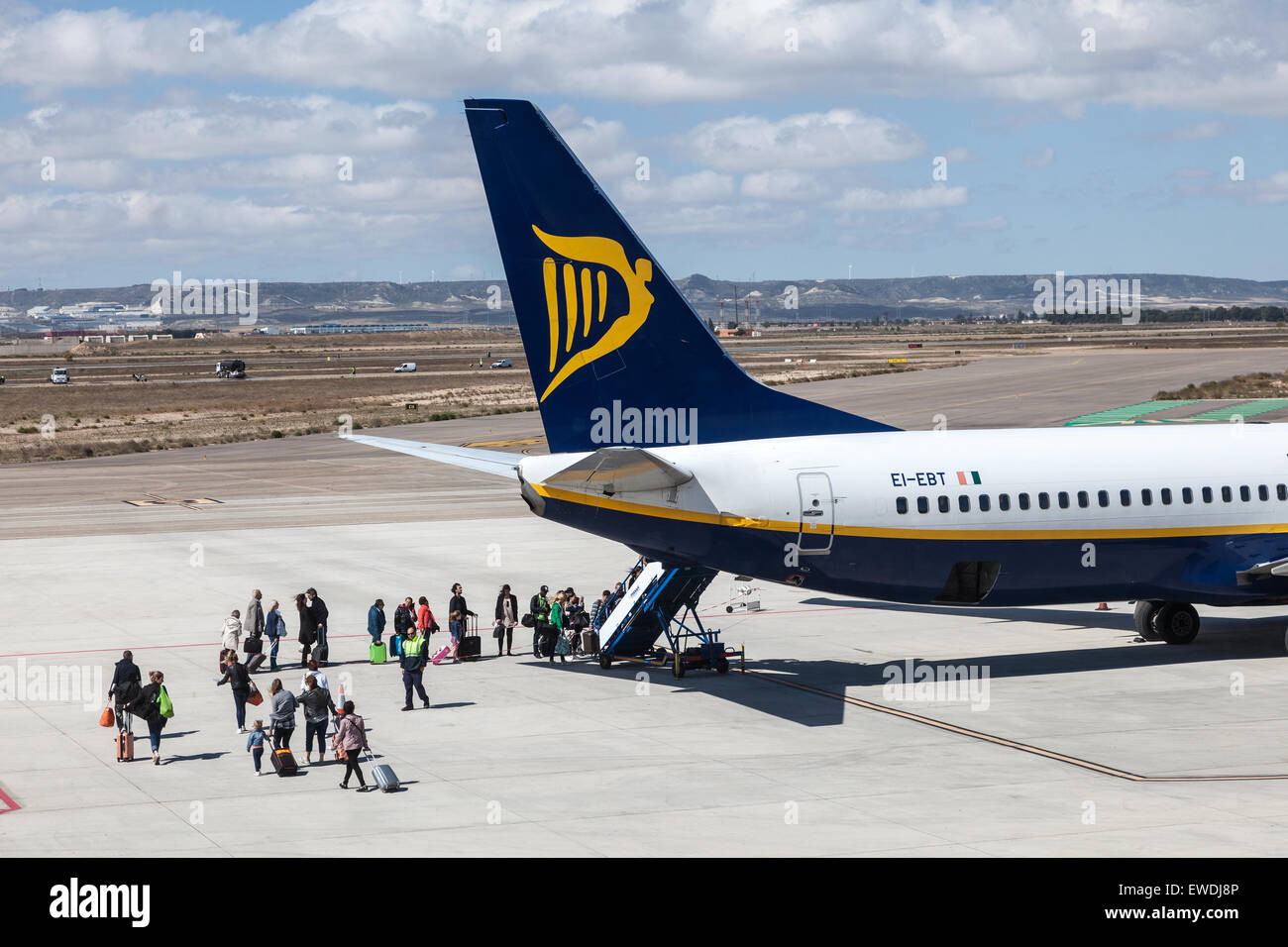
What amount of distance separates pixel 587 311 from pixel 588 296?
30 centimetres

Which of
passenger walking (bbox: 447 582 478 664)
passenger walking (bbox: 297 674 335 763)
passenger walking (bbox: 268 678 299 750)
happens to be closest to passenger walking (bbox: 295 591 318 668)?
passenger walking (bbox: 447 582 478 664)

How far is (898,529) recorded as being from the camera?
29781 millimetres

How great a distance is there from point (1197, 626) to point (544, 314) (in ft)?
61.1

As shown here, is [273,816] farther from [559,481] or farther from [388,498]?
[388,498]

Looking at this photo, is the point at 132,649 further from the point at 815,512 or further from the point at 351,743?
the point at 815,512

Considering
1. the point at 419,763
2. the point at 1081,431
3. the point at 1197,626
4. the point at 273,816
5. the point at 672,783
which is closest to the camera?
the point at 273,816

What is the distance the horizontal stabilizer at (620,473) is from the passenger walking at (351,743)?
6.33 m

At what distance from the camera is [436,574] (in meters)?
45.9

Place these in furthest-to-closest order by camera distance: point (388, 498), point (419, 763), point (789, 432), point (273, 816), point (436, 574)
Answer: point (388, 498)
point (436, 574)
point (789, 432)
point (419, 763)
point (273, 816)

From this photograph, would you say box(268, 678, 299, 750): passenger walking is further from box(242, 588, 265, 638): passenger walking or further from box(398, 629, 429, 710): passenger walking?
box(242, 588, 265, 638): passenger walking

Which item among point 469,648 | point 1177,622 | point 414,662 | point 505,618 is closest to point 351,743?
point 414,662

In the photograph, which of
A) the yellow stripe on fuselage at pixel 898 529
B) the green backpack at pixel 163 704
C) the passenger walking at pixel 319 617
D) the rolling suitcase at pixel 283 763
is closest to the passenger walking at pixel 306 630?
the passenger walking at pixel 319 617

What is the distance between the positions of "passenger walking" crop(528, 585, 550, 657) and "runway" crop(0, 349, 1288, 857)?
2.56 feet

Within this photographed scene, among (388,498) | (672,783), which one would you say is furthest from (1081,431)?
(388,498)
